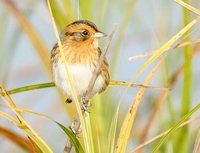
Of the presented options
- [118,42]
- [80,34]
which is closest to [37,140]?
[118,42]

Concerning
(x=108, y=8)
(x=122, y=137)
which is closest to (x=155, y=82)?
(x=108, y=8)

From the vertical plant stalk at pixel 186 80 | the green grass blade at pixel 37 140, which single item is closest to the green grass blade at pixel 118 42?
the vertical plant stalk at pixel 186 80

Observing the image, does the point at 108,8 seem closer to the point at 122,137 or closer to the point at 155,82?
the point at 155,82

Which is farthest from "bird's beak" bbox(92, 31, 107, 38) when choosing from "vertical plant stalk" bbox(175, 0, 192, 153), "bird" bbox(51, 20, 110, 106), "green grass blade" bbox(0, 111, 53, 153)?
"green grass blade" bbox(0, 111, 53, 153)

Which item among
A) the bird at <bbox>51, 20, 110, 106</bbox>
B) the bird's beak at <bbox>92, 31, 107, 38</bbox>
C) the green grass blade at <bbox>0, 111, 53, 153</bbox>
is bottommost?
the bird at <bbox>51, 20, 110, 106</bbox>

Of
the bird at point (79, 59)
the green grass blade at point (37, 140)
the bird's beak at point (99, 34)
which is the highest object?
the green grass blade at point (37, 140)

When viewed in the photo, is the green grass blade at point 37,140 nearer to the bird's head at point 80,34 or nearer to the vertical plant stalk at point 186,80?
the vertical plant stalk at point 186,80

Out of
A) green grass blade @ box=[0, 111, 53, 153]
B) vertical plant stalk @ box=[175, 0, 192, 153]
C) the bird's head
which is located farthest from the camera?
the bird's head

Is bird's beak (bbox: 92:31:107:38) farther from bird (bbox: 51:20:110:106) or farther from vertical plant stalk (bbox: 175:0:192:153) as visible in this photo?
vertical plant stalk (bbox: 175:0:192:153)

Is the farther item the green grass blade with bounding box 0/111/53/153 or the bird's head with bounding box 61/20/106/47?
the bird's head with bounding box 61/20/106/47
